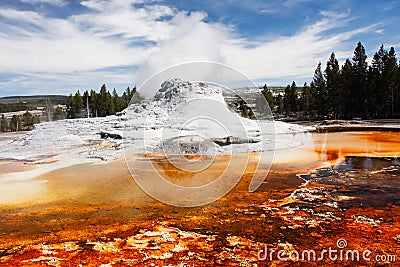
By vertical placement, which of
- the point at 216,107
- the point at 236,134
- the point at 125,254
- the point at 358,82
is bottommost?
the point at 125,254

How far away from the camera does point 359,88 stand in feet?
115

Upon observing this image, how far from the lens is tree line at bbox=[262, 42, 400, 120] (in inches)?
1267

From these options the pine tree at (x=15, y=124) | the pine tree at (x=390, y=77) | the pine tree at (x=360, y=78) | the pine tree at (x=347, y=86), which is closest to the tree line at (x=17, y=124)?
the pine tree at (x=15, y=124)

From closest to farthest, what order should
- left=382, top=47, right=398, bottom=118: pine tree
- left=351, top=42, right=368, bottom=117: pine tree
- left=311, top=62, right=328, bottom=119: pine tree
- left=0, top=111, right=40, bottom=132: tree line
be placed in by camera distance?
left=382, top=47, right=398, bottom=118: pine tree
left=351, top=42, right=368, bottom=117: pine tree
left=311, top=62, right=328, bottom=119: pine tree
left=0, top=111, right=40, bottom=132: tree line

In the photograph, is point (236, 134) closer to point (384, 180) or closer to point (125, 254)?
point (384, 180)

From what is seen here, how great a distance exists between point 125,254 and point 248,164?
7487mm

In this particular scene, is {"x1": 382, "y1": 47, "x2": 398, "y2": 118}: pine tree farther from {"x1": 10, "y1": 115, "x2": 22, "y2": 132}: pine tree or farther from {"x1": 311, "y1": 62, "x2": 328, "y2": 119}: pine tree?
{"x1": 10, "y1": 115, "x2": 22, "y2": 132}: pine tree

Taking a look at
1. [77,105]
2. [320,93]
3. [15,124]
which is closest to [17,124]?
[15,124]

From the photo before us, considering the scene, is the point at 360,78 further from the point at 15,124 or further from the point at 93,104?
the point at 15,124

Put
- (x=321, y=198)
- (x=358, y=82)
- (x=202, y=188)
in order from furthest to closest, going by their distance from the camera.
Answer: (x=358, y=82) < (x=202, y=188) < (x=321, y=198)

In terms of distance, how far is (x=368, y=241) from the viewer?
4613mm

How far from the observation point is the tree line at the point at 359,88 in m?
32.2

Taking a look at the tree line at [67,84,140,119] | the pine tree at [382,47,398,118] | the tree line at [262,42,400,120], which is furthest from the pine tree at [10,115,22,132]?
the pine tree at [382,47,398,118]

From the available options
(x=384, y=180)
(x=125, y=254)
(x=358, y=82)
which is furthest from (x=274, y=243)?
(x=358, y=82)
